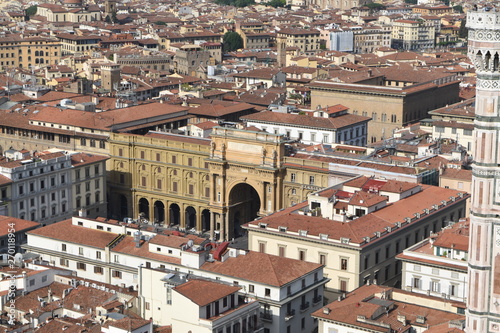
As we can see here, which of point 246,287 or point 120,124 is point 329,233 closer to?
point 246,287

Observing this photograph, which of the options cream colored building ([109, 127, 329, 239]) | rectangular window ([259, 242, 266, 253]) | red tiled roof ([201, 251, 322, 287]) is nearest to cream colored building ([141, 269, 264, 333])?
red tiled roof ([201, 251, 322, 287])

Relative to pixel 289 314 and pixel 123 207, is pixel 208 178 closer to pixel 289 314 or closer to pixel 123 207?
pixel 123 207

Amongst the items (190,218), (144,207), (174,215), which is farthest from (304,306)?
(144,207)

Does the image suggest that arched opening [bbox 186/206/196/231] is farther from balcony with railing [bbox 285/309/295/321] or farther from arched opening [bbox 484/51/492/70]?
arched opening [bbox 484/51/492/70]

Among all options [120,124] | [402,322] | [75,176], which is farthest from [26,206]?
[402,322]

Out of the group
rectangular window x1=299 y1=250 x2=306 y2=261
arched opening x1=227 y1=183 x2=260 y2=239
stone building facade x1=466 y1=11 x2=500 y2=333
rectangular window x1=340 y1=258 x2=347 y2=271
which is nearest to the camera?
stone building facade x1=466 y1=11 x2=500 y2=333

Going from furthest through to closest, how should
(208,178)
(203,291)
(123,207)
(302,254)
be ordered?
(123,207), (208,178), (302,254), (203,291)

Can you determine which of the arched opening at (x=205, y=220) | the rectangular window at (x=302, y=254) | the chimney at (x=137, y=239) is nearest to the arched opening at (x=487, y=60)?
the chimney at (x=137, y=239)
